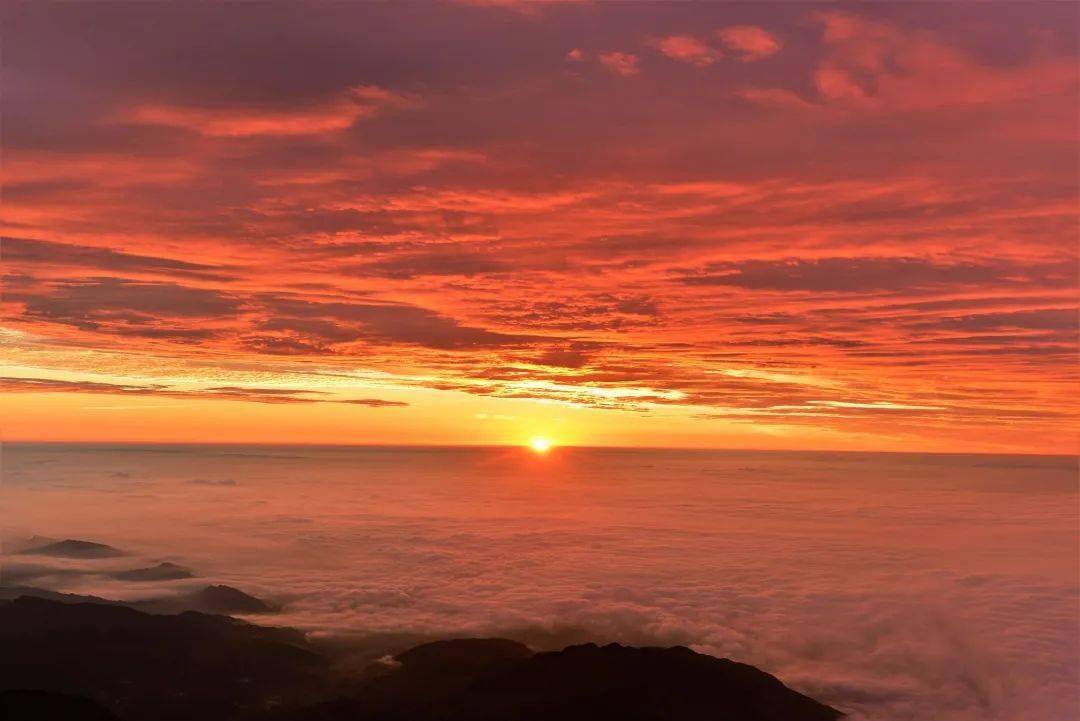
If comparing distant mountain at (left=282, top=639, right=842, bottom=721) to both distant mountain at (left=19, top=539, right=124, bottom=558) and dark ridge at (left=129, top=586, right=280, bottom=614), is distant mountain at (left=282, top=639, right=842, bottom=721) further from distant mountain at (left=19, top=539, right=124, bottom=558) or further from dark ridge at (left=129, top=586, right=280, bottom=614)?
distant mountain at (left=19, top=539, right=124, bottom=558)

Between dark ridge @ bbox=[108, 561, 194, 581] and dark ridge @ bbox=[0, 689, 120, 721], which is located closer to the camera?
dark ridge @ bbox=[0, 689, 120, 721]

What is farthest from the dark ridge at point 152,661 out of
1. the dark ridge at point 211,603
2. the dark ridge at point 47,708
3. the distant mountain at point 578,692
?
the dark ridge at point 211,603

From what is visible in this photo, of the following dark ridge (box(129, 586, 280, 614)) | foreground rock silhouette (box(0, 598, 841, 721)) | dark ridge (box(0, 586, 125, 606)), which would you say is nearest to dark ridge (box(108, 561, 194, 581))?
dark ridge (box(129, 586, 280, 614))

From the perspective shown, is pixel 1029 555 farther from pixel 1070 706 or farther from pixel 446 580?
pixel 446 580

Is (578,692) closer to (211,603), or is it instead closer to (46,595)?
(211,603)

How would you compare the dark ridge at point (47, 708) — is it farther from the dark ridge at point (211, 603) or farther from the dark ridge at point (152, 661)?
the dark ridge at point (211, 603)

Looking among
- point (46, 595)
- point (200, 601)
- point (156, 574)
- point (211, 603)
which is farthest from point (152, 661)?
point (156, 574)

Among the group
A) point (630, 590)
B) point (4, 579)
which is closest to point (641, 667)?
point (630, 590)
